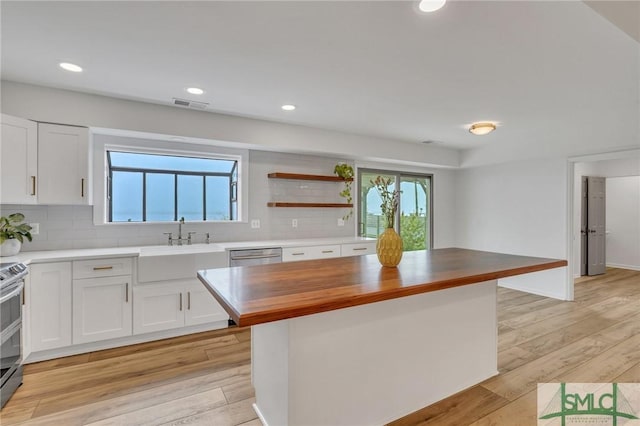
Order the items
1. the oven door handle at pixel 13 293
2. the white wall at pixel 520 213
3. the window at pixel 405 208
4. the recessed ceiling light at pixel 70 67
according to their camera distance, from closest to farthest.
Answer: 1. the oven door handle at pixel 13 293
2. the recessed ceiling light at pixel 70 67
3. the white wall at pixel 520 213
4. the window at pixel 405 208

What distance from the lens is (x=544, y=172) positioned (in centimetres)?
478

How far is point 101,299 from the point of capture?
2.85 meters

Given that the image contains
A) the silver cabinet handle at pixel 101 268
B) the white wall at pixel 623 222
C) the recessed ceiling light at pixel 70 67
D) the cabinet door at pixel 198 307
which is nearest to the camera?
the recessed ceiling light at pixel 70 67

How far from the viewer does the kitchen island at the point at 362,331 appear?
1.50 meters

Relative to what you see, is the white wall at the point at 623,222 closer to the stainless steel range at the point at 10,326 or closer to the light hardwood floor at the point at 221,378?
the light hardwood floor at the point at 221,378

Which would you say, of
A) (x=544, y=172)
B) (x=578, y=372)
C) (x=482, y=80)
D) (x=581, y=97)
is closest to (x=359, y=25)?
(x=482, y=80)

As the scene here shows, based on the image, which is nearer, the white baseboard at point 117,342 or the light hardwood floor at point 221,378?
the light hardwood floor at point 221,378

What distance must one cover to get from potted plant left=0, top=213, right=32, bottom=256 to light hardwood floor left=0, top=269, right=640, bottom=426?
1.01 m

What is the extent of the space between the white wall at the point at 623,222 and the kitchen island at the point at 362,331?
667cm

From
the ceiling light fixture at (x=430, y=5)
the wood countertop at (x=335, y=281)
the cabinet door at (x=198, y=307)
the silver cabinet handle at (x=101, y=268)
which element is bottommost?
the cabinet door at (x=198, y=307)

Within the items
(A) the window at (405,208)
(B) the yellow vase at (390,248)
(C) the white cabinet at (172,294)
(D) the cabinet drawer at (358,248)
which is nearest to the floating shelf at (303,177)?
(A) the window at (405,208)

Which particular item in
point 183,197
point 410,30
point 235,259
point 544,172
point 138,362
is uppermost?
point 410,30

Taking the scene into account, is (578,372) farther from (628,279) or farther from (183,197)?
(628,279)

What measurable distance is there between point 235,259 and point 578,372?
3.26 metres
